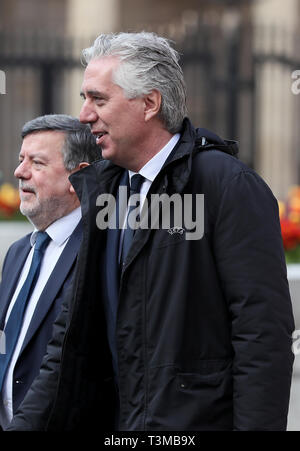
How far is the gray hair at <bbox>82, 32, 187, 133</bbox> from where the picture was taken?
8.91 feet

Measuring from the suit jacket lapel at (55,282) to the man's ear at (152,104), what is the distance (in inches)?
29.6

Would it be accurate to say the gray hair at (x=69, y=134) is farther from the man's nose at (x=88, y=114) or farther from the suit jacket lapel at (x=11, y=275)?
the man's nose at (x=88, y=114)

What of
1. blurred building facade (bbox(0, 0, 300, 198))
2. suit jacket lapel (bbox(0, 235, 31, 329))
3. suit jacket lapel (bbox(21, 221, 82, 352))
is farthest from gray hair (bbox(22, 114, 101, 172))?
blurred building facade (bbox(0, 0, 300, 198))

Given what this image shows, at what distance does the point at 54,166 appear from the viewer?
3.39m

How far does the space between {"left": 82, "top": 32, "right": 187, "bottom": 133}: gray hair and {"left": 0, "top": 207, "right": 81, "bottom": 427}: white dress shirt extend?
0.80m

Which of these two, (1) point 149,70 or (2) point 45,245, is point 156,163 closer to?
(1) point 149,70

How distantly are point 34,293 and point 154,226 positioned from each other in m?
0.84

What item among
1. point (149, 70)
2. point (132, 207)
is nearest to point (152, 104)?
point (149, 70)

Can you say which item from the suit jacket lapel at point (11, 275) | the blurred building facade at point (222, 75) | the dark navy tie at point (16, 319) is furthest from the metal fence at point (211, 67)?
the dark navy tie at point (16, 319)

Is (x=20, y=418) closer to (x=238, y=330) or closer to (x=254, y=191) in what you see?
(x=238, y=330)

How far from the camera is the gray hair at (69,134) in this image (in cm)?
341

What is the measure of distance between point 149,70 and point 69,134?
78cm

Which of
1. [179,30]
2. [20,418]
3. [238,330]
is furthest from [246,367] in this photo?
[179,30]

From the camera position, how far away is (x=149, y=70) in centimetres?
273
